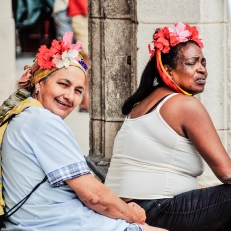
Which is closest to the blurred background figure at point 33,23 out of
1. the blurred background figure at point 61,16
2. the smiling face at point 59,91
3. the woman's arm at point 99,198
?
the blurred background figure at point 61,16

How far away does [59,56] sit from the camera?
4305 mm

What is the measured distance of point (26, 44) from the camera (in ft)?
49.3

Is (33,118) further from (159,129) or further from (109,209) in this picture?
(159,129)

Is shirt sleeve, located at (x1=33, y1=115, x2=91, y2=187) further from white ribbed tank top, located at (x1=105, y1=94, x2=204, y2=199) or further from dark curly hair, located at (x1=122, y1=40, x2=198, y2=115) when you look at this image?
dark curly hair, located at (x1=122, y1=40, x2=198, y2=115)

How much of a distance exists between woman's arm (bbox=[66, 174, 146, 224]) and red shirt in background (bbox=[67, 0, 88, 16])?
248 inches

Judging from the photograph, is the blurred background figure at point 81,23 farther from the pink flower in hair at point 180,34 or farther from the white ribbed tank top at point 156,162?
the white ribbed tank top at point 156,162

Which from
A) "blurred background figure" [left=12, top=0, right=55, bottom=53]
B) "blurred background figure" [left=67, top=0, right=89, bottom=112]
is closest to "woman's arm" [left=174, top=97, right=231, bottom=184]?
"blurred background figure" [left=67, top=0, right=89, bottom=112]

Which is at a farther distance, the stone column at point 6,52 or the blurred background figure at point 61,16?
the blurred background figure at point 61,16

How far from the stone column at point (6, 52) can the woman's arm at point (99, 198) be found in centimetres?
539

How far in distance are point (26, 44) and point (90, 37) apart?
867 cm

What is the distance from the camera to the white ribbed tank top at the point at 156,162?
4781 mm

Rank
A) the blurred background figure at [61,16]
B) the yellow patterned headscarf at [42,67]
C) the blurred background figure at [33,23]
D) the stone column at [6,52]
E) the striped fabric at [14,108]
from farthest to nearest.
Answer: the blurred background figure at [33,23]
the blurred background figure at [61,16]
the stone column at [6,52]
the yellow patterned headscarf at [42,67]
the striped fabric at [14,108]

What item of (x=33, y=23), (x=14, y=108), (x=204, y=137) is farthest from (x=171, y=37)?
(x=33, y=23)

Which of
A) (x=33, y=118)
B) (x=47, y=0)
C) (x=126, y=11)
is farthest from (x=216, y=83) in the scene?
(x=47, y=0)
